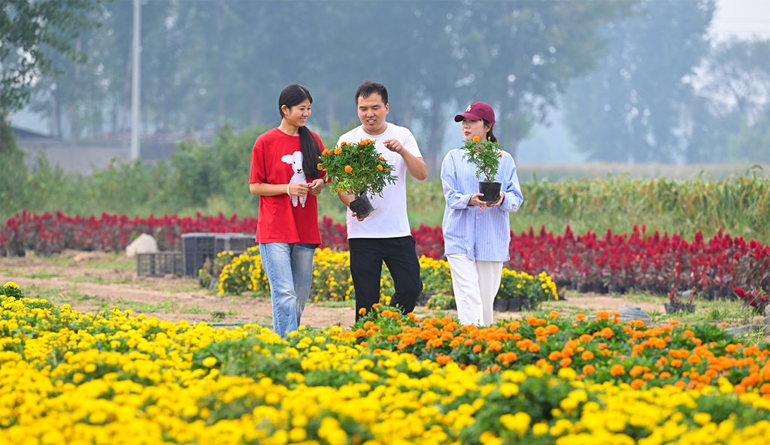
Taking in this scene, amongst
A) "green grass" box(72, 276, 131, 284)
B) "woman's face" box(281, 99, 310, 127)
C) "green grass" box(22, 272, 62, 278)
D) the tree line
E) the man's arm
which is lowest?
"green grass" box(72, 276, 131, 284)

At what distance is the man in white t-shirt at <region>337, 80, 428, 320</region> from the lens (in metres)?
5.41

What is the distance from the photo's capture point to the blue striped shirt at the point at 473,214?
5559mm

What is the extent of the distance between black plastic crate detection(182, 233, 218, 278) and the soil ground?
21 cm

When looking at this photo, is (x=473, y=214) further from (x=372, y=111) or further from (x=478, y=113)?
(x=372, y=111)

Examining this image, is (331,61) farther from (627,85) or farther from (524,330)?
(524,330)

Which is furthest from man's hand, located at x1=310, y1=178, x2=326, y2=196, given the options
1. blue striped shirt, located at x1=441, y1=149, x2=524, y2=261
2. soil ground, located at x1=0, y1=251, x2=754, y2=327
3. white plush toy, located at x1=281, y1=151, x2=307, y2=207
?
soil ground, located at x1=0, y1=251, x2=754, y2=327

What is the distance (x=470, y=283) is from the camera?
555cm

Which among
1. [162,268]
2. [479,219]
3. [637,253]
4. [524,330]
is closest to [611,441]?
[524,330]

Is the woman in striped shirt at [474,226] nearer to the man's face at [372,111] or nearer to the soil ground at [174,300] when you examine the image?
the man's face at [372,111]

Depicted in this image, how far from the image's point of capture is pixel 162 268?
39.1 ft

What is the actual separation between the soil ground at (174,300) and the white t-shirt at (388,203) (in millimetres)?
1901

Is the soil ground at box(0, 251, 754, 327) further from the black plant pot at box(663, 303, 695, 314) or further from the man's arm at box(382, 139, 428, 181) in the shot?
the man's arm at box(382, 139, 428, 181)

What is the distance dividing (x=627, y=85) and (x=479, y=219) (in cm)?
7201

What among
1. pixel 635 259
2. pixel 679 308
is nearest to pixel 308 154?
pixel 679 308
